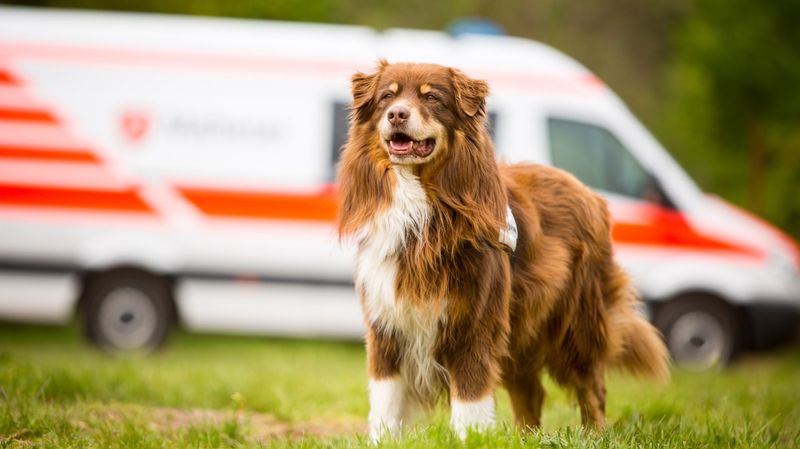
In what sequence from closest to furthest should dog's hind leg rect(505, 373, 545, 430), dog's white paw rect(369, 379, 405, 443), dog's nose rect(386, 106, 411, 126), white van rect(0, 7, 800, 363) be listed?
dog's nose rect(386, 106, 411, 126) < dog's white paw rect(369, 379, 405, 443) < dog's hind leg rect(505, 373, 545, 430) < white van rect(0, 7, 800, 363)

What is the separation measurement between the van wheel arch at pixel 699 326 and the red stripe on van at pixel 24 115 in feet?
21.8

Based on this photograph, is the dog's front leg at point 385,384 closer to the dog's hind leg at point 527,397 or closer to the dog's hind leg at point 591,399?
the dog's hind leg at point 527,397

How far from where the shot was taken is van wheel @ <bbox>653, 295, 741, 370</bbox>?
10.3 meters

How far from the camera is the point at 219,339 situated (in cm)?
1408

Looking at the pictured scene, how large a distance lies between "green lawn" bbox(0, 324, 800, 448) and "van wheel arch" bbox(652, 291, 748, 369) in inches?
68.6

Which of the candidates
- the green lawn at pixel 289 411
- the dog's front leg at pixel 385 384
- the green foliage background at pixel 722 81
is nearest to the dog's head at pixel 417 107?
the dog's front leg at pixel 385 384

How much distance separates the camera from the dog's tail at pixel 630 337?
17.2 ft

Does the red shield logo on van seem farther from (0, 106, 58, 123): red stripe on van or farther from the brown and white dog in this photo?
the brown and white dog

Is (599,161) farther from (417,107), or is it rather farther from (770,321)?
(417,107)

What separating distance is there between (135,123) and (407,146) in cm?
648

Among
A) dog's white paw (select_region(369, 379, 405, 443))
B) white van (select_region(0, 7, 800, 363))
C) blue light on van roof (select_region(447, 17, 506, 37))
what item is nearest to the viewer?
dog's white paw (select_region(369, 379, 405, 443))

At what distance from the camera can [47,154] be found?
9867 millimetres

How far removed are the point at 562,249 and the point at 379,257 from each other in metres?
1.05

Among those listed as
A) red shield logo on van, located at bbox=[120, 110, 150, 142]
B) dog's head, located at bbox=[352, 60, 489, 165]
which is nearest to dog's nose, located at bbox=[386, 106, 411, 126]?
dog's head, located at bbox=[352, 60, 489, 165]
